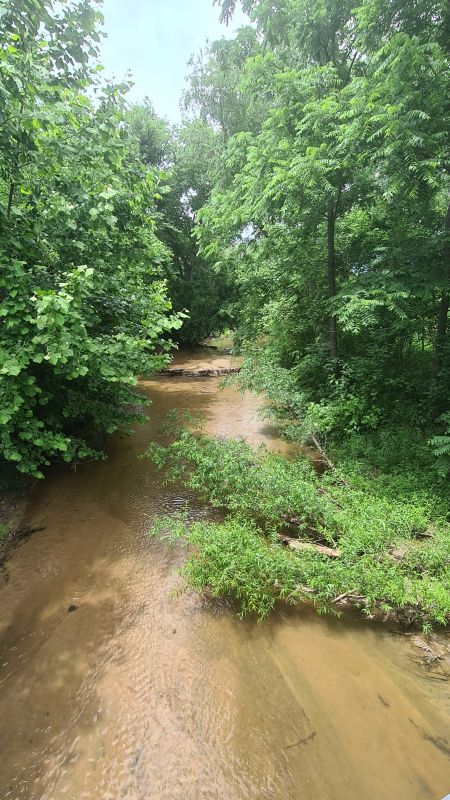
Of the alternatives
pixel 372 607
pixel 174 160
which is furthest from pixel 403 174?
pixel 174 160

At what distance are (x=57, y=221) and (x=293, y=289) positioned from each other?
5944 mm

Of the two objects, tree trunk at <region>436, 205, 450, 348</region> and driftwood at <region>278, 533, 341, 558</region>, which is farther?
tree trunk at <region>436, 205, 450, 348</region>

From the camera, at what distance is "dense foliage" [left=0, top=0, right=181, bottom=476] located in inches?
126

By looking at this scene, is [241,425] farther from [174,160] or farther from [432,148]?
A: [174,160]

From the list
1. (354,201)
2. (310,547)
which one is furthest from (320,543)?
(354,201)

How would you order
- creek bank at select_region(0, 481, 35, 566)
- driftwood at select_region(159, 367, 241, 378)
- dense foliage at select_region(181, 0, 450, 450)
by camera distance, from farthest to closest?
driftwood at select_region(159, 367, 241, 378) → dense foliage at select_region(181, 0, 450, 450) → creek bank at select_region(0, 481, 35, 566)

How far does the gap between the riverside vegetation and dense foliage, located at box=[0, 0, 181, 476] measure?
0.03 meters

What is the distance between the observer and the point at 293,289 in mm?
8664

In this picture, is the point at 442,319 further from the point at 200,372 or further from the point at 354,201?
the point at 200,372

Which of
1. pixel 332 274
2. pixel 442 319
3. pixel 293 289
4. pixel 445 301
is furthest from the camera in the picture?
pixel 293 289

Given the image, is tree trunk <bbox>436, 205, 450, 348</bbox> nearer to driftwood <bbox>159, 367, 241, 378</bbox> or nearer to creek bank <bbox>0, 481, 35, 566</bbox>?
creek bank <bbox>0, 481, 35, 566</bbox>

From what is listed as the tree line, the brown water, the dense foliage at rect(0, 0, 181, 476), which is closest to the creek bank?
the brown water

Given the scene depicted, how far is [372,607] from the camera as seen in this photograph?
10.9 feet

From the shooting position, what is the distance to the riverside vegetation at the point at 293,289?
347cm
